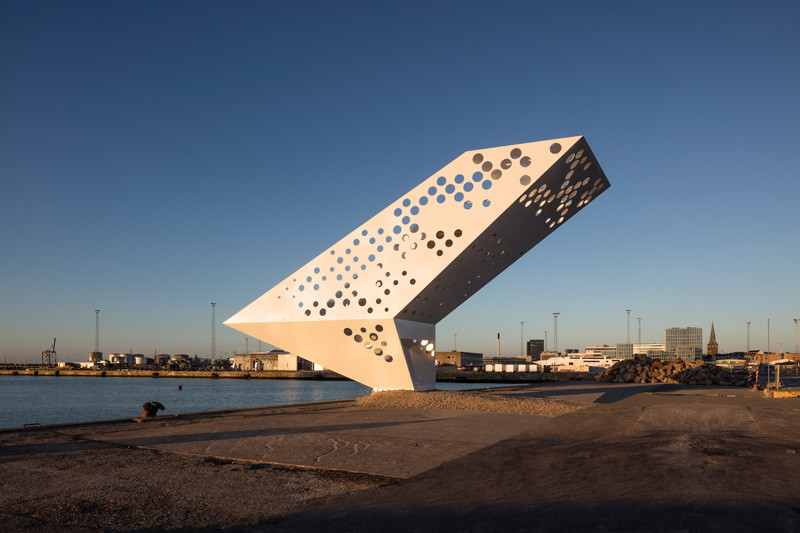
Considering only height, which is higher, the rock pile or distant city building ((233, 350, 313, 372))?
the rock pile

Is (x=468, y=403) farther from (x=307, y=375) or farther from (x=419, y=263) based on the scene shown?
(x=307, y=375)

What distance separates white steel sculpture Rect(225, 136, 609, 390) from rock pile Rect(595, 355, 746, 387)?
1899 centimetres

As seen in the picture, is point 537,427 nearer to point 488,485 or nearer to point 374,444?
point 374,444

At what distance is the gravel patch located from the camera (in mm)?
15125

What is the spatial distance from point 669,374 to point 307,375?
2555 inches

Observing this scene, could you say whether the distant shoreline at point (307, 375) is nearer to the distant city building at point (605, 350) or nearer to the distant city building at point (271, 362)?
the distant city building at point (271, 362)

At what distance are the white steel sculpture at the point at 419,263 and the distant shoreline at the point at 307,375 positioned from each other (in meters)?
35.5

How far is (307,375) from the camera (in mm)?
90562

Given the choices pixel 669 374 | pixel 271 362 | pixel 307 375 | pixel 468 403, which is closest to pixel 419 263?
pixel 468 403

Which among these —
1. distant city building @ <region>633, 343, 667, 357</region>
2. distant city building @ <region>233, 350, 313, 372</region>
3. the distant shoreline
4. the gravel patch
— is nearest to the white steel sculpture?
the gravel patch

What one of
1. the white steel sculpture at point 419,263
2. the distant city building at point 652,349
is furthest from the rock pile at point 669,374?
the distant city building at point 652,349

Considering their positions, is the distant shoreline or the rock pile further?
the distant shoreline

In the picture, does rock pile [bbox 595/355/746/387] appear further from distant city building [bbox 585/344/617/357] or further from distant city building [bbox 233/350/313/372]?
distant city building [bbox 585/344/617/357]

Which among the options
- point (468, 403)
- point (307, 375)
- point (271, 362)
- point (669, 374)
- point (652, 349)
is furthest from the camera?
point (652, 349)
